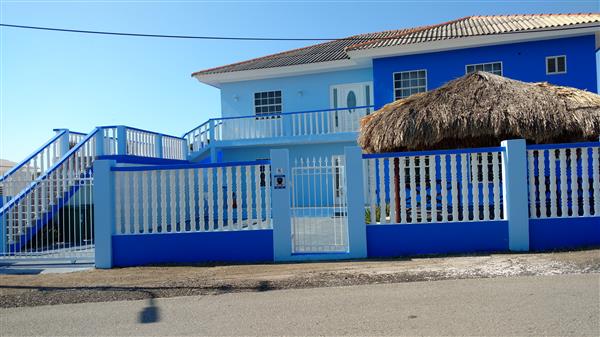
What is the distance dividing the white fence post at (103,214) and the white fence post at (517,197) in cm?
686

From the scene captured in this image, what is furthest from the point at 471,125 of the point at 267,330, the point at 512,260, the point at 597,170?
the point at 267,330

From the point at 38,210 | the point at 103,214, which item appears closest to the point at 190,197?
the point at 103,214

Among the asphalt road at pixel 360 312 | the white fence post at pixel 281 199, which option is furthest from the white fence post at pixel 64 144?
the asphalt road at pixel 360 312

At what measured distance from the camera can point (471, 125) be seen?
34.2 ft

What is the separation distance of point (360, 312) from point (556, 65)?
13100 millimetres

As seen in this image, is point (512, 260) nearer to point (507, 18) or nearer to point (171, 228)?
point (171, 228)

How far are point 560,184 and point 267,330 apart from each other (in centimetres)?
620

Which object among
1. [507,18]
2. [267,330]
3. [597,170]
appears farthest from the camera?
[507,18]

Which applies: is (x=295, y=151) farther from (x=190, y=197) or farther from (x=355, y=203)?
(x=355, y=203)

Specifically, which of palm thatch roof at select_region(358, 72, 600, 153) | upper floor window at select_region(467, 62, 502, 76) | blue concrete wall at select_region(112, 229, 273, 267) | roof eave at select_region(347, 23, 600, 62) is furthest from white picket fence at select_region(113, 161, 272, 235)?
upper floor window at select_region(467, 62, 502, 76)

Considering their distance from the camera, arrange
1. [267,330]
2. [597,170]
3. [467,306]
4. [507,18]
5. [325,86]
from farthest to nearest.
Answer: [325,86]
[507,18]
[597,170]
[467,306]
[267,330]

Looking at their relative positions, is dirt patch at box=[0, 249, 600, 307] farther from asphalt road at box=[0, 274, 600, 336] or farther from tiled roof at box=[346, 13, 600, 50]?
tiled roof at box=[346, 13, 600, 50]

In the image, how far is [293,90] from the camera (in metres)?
20.1

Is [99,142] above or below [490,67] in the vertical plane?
below
